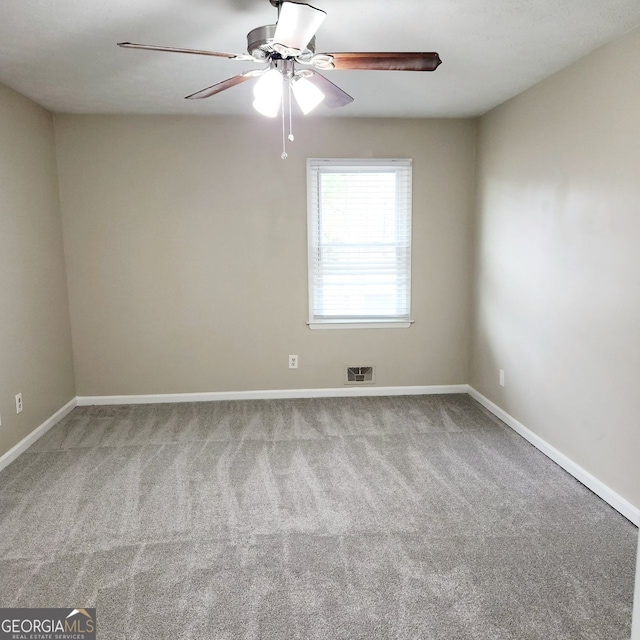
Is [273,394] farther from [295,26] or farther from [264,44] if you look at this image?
[295,26]

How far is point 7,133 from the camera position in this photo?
3246mm

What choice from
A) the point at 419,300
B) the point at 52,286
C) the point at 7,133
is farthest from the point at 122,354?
the point at 419,300

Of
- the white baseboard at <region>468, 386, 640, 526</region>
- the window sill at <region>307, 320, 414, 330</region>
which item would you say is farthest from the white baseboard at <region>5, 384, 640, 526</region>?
the window sill at <region>307, 320, 414, 330</region>

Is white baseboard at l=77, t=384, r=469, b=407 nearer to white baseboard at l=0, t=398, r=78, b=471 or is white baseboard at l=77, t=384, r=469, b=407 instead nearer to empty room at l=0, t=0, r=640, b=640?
empty room at l=0, t=0, r=640, b=640

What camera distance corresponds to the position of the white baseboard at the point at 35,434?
315 centimetres

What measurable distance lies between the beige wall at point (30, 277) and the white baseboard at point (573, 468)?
3.40 meters

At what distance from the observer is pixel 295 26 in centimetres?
179

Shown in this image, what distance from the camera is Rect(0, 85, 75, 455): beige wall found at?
3.21 meters

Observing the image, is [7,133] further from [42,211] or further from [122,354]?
[122,354]

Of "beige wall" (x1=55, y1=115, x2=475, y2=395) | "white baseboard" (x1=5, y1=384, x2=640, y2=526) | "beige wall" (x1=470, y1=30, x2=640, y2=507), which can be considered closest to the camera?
"beige wall" (x1=470, y1=30, x2=640, y2=507)

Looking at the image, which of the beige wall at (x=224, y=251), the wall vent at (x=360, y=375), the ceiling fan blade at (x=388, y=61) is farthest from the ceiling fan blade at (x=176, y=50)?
the wall vent at (x=360, y=375)

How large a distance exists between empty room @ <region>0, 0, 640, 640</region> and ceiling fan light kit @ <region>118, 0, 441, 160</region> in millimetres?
15

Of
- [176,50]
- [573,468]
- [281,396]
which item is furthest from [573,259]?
[281,396]

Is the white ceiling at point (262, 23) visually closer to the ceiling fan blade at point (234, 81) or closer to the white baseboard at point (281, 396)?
the ceiling fan blade at point (234, 81)
